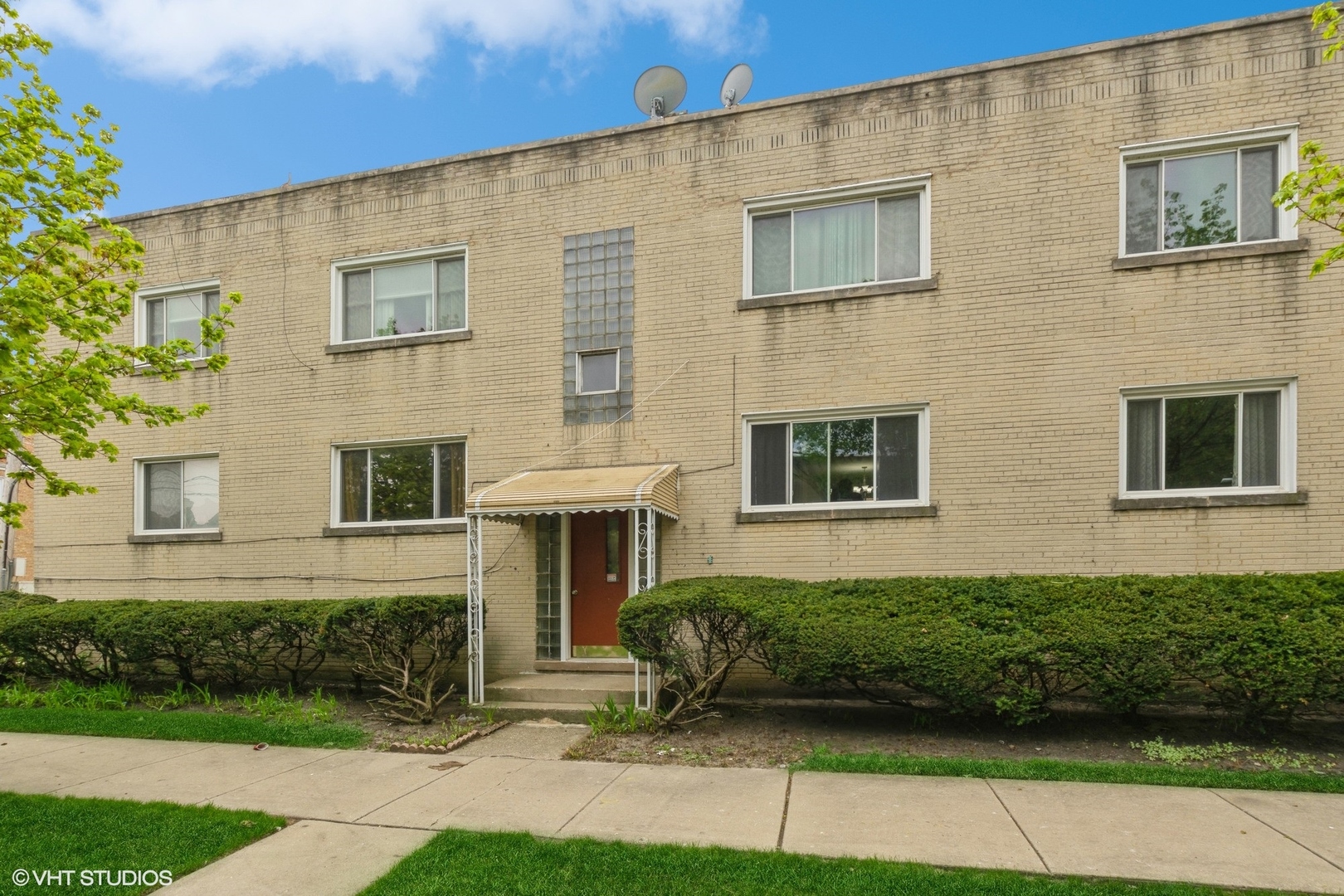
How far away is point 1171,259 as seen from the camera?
342 inches

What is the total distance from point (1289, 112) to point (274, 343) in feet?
43.1

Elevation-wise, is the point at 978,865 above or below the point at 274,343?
below

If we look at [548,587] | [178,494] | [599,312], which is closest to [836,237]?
[599,312]

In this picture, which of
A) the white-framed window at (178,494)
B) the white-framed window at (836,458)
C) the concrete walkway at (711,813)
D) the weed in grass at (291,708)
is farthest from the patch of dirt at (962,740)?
the white-framed window at (178,494)

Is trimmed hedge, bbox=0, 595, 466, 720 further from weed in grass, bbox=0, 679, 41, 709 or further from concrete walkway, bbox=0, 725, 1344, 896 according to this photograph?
concrete walkway, bbox=0, 725, 1344, 896

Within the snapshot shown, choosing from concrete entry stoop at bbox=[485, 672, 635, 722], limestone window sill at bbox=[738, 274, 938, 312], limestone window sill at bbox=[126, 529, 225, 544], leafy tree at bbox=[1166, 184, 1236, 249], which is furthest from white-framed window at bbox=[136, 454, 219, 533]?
leafy tree at bbox=[1166, 184, 1236, 249]

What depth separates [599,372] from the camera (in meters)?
10.5

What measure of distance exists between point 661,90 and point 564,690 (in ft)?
27.0

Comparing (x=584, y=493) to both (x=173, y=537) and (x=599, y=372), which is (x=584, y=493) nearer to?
(x=599, y=372)

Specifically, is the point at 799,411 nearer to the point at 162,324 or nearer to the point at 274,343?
the point at 274,343

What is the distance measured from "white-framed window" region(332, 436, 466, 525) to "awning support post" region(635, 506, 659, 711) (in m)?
2.73

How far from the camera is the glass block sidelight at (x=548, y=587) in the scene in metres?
10.4

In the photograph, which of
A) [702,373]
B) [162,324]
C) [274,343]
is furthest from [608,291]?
[162,324]

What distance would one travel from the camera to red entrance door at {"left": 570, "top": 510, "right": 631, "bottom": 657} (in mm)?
10336
